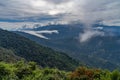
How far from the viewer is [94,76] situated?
88625 mm

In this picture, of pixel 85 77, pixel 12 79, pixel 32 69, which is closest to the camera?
pixel 12 79

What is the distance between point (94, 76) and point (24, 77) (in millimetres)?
18579

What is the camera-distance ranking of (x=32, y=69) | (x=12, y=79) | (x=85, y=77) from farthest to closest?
(x=32, y=69)
(x=85, y=77)
(x=12, y=79)

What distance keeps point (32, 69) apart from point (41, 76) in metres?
9.49

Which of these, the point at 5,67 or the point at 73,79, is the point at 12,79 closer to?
the point at 5,67

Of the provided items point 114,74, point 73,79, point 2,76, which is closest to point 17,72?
point 2,76

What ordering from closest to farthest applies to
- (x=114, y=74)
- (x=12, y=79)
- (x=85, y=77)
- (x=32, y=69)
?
(x=114, y=74)
(x=12, y=79)
(x=85, y=77)
(x=32, y=69)

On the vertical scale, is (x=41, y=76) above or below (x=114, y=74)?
below

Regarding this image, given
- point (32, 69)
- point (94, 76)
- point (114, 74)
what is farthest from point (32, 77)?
point (114, 74)

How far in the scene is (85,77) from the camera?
85562 mm

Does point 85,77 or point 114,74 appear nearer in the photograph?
point 114,74

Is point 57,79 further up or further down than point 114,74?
further down

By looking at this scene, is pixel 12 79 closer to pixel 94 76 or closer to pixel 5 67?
pixel 5 67

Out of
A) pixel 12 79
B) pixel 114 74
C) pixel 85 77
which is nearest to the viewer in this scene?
pixel 114 74
